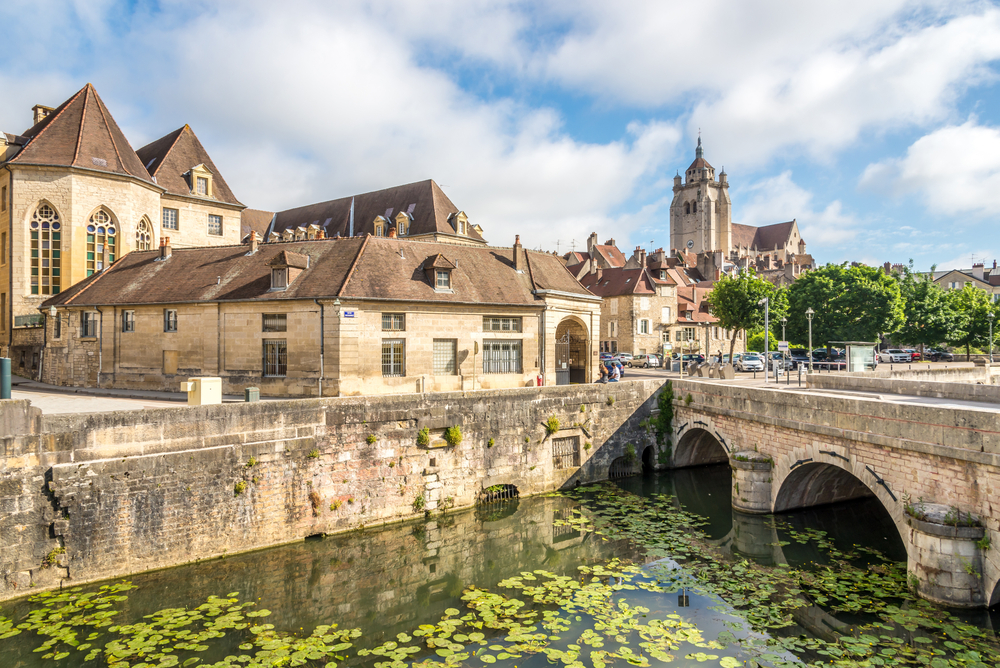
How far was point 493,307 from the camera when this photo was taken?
22.7 meters

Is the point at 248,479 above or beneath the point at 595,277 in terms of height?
beneath

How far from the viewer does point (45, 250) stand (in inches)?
985

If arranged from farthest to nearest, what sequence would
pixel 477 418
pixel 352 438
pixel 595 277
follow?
pixel 595 277
pixel 477 418
pixel 352 438

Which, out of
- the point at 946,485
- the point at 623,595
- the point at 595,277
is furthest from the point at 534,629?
the point at 595,277

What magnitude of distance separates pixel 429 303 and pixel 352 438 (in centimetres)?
737

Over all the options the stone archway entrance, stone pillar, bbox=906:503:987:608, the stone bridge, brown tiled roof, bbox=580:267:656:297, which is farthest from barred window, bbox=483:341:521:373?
brown tiled roof, bbox=580:267:656:297

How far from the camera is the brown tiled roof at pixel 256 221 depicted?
1924 inches

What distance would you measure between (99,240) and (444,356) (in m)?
17.4

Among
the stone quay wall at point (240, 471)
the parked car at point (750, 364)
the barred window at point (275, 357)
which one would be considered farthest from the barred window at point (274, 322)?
the parked car at point (750, 364)

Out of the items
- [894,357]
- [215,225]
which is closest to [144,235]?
[215,225]

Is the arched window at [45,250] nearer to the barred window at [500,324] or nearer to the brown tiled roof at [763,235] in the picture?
the barred window at [500,324]

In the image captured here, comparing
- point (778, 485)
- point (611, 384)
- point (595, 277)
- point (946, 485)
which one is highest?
point (595, 277)

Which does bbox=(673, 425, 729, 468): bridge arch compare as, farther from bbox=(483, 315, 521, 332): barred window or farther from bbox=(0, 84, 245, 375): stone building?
bbox=(0, 84, 245, 375): stone building

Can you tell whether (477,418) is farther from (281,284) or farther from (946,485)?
(946,485)
